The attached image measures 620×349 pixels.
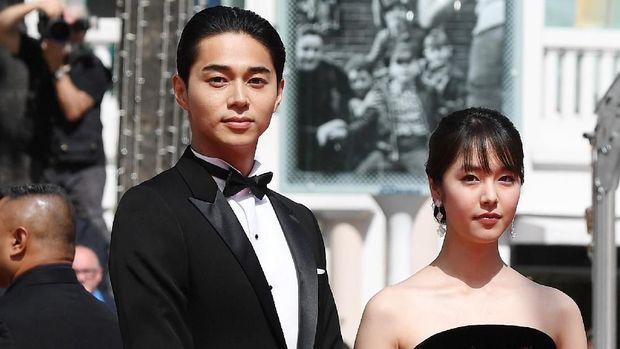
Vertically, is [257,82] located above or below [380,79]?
above

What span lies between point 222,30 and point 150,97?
10.9 ft

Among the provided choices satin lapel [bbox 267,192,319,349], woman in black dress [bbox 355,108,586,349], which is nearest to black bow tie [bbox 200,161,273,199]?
satin lapel [bbox 267,192,319,349]

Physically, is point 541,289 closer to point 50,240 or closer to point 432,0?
point 50,240

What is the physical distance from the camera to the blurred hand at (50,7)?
852cm

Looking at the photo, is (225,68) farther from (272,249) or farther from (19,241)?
(19,241)

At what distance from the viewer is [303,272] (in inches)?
156

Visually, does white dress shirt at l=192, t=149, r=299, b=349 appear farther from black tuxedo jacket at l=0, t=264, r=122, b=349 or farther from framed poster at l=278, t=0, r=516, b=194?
framed poster at l=278, t=0, r=516, b=194


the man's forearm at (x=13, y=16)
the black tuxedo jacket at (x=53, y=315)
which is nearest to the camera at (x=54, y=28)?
the man's forearm at (x=13, y=16)

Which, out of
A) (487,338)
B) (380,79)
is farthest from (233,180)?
(380,79)

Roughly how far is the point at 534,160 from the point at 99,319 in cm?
725

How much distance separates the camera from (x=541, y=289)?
4117mm

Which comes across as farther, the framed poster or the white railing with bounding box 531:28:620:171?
the white railing with bounding box 531:28:620:171

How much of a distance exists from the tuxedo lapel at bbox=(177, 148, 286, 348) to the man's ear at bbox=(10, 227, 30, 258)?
1338mm

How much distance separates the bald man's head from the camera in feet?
17.0
